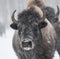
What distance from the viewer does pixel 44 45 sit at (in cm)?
1112

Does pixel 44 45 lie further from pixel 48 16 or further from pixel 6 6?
pixel 6 6

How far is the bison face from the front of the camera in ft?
32.8

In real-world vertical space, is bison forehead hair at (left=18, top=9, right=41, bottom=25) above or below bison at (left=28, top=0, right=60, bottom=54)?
above

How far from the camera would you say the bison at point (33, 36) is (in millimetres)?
10176

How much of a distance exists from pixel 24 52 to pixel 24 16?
3.15 feet

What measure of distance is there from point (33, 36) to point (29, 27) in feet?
0.80

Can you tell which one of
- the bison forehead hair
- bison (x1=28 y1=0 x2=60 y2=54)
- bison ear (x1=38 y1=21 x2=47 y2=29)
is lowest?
bison (x1=28 y1=0 x2=60 y2=54)

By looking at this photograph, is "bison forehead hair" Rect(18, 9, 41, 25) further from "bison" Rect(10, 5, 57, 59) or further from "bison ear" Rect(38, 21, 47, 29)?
"bison ear" Rect(38, 21, 47, 29)

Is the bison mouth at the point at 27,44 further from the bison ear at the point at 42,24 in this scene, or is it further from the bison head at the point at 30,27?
the bison ear at the point at 42,24

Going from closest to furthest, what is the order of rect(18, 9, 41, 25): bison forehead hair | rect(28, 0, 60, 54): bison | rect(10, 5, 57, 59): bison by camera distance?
rect(10, 5, 57, 59): bison
rect(18, 9, 41, 25): bison forehead hair
rect(28, 0, 60, 54): bison

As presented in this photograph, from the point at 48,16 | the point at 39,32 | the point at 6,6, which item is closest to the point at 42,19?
the point at 39,32

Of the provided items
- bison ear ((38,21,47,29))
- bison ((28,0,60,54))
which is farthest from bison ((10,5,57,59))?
bison ((28,0,60,54))

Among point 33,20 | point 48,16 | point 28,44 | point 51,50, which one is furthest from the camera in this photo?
point 48,16

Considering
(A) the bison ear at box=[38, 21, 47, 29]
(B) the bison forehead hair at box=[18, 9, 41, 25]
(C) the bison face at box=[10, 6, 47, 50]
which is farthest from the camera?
(A) the bison ear at box=[38, 21, 47, 29]
